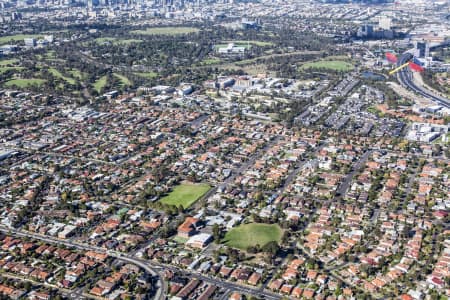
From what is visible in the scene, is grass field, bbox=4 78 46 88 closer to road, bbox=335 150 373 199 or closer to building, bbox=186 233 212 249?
road, bbox=335 150 373 199

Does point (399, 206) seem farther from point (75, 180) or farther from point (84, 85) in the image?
point (84, 85)

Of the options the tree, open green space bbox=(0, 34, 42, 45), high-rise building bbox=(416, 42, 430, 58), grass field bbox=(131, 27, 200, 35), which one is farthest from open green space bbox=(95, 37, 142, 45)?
the tree

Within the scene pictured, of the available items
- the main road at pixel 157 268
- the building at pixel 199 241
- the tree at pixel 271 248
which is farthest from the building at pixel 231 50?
the tree at pixel 271 248

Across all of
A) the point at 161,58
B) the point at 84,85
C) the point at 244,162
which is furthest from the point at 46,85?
the point at 244,162

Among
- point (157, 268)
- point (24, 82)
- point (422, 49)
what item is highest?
point (422, 49)

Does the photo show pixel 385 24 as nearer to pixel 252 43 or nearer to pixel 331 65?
pixel 252 43

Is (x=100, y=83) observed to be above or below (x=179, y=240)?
above

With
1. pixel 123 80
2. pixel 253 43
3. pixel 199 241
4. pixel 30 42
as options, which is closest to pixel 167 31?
pixel 253 43
